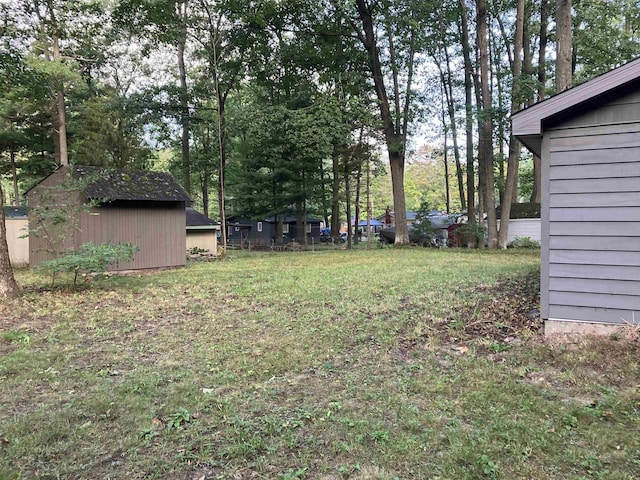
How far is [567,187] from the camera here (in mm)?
4125

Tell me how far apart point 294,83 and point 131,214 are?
40.1 ft

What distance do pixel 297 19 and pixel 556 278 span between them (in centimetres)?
1813

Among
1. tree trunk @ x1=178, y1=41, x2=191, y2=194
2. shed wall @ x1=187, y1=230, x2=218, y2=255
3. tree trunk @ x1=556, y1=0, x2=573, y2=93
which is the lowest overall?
shed wall @ x1=187, y1=230, x2=218, y2=255

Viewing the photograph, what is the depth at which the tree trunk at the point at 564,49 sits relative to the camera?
9.11 meters

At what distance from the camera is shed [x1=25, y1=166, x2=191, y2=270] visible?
1067 centimetres

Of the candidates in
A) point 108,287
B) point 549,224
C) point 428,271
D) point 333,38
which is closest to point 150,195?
point 108,287

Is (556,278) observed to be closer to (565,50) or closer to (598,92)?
(598,92)

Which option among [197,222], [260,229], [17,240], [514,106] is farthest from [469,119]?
[260,229]

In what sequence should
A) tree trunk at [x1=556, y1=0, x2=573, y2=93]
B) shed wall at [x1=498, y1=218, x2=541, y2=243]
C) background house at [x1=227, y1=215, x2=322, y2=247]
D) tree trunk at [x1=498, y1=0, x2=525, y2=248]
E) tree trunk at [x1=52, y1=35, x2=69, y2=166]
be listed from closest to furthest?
tree trunk at [x1=556, y1=0, x2=573, y2=93]
tree trunk at [x1=52, y1=35, x2=69, y2=166]
tree trunk at [x1=498, y1=0, x2=525, y2=248]
shed wall at [x1=498, y1=218, x2=541, y2=243]
background house at [x1=227, y1=215, x2=322, y2=247]

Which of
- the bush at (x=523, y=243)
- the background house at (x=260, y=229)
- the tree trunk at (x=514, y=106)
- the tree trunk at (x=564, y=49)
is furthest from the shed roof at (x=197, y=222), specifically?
the background house at (x=260, y=229)

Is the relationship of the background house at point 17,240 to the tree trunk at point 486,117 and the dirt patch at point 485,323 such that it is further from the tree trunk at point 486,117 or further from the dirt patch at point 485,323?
the tree trunk at point 486,117

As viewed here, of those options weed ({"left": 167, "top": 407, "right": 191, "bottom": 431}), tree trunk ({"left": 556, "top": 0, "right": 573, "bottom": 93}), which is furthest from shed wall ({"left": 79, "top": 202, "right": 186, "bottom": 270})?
tree trunk ({"left": 556, "top": 0, "right": 573, "bottom": 93})

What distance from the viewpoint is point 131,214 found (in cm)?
1153

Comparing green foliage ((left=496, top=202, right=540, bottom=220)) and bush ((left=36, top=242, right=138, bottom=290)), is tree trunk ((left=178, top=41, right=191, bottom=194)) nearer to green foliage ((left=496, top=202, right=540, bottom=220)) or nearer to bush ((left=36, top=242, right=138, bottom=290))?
bush ((left=36, top=242, right=138, bottom=290))
